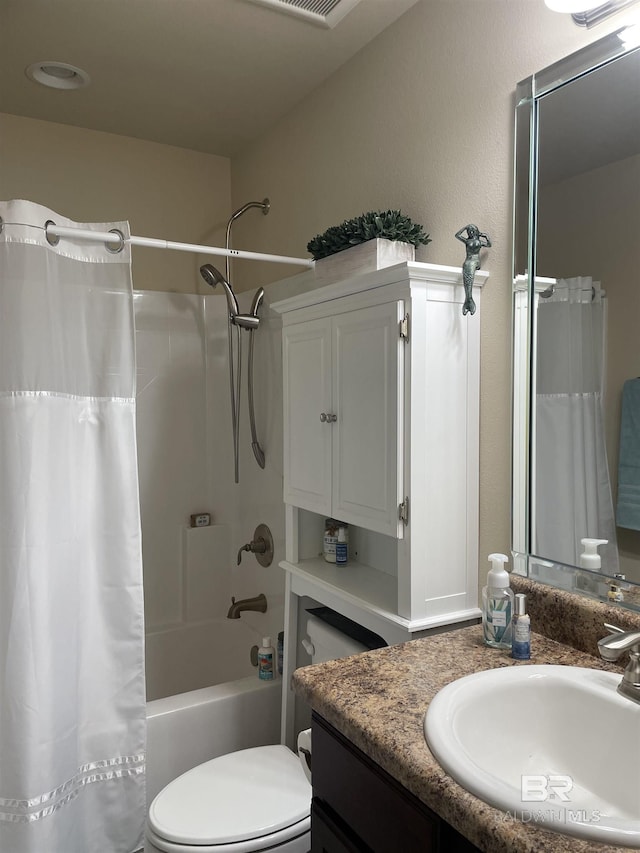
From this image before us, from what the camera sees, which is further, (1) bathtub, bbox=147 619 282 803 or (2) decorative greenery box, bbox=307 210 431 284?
(1) bathtub, bbox=147 619 282 803

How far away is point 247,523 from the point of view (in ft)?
9.13

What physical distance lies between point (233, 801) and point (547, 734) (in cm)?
83

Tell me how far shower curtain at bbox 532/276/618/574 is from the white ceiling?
1.07 meters

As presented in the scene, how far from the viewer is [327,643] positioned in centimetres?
182

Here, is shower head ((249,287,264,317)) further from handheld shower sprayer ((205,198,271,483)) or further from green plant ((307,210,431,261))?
green plant ((307,210,431,261))

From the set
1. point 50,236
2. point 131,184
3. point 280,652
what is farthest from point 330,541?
point 131,184

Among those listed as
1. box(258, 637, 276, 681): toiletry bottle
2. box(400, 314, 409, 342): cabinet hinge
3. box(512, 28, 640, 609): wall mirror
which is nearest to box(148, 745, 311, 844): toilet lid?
box(258, 637, 276, 681): toiletry bottle

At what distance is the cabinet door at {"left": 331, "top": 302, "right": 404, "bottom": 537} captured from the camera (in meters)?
1.46

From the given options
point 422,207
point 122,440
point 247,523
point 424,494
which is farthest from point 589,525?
point 247,523

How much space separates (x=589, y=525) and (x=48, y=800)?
4.84 feet

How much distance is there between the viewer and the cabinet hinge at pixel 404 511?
1.45 m

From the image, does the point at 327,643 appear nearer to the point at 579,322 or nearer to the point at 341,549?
the point at 341,549

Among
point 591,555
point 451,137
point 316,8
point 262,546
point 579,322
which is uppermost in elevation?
point 316,8

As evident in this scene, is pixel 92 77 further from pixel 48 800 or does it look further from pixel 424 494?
pixel 48 800
